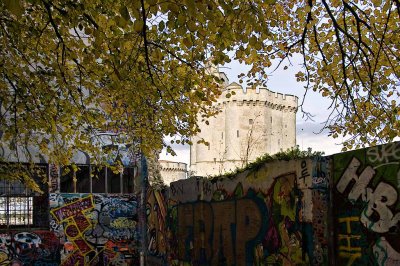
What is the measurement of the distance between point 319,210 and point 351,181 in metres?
0.86

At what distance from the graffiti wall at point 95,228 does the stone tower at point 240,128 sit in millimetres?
41381

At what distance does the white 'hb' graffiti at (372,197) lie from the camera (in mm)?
7309

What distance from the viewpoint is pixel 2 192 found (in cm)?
1975

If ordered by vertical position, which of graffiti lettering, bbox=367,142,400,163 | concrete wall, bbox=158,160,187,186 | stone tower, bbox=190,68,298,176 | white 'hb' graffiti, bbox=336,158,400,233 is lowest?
white 'hb' graffiti, bbox=336,158,400,233

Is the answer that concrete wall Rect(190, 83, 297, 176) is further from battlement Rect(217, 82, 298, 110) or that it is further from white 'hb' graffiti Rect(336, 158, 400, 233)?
white 'hb' graffiti Rect(336, 158, 400, 233)

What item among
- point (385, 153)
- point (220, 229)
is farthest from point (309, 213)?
point (220, 229)

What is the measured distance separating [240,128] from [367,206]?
57331 mm

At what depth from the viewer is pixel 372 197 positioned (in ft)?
25.2

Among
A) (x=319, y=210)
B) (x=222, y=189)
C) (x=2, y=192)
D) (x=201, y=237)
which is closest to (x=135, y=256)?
(x=2, y=192)

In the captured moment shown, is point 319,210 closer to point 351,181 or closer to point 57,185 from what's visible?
point 351,181

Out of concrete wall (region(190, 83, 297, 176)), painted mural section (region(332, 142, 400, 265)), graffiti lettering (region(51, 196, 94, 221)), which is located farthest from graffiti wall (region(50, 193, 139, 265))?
concrete wall (region(190, 83, 297, 176))

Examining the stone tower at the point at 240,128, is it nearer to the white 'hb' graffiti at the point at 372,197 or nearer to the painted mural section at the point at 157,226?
the painted mural section at the point at 157,226

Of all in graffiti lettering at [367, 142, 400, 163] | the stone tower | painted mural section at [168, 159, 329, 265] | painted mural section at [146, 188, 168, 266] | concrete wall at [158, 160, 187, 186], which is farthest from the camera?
the stone tower

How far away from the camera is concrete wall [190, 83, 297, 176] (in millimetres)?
64500
